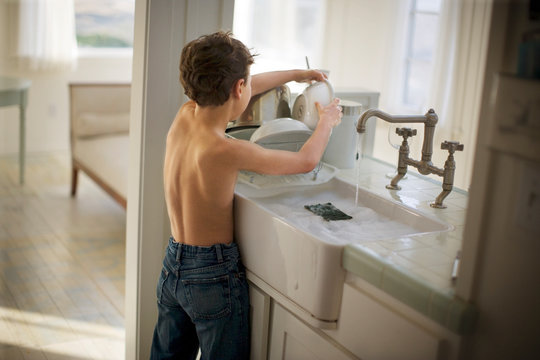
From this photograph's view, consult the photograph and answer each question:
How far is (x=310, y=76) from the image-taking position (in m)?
2.06

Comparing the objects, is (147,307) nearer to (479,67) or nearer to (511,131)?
(511,131)

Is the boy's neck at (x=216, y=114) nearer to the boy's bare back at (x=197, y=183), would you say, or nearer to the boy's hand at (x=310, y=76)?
the boy's bare back at (x=197, y=183)

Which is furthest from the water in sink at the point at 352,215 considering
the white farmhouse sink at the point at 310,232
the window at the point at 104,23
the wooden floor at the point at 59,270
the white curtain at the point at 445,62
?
the window at the point at 104,23

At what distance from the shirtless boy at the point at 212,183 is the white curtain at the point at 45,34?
4.23 m

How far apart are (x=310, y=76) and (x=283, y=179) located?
1.15 ft

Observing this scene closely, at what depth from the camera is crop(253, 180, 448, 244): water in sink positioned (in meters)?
1.74

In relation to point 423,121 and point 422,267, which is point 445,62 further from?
point 422,267

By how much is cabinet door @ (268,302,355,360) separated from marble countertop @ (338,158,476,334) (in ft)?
0.78

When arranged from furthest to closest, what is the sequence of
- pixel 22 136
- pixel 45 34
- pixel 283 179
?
1. pixel 45 34
2. pixel 22 136
3. pixel 283 179

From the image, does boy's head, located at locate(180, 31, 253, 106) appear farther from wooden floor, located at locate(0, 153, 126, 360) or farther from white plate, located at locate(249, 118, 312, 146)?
wooden floor, located at locate(0, 153, 126, 360)

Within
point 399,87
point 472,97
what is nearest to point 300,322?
point 472,97

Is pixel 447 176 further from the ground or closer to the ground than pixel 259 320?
further from the ground

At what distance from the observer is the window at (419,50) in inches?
187

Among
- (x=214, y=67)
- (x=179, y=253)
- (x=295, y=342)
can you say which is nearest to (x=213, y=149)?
(x=214, y=67)
